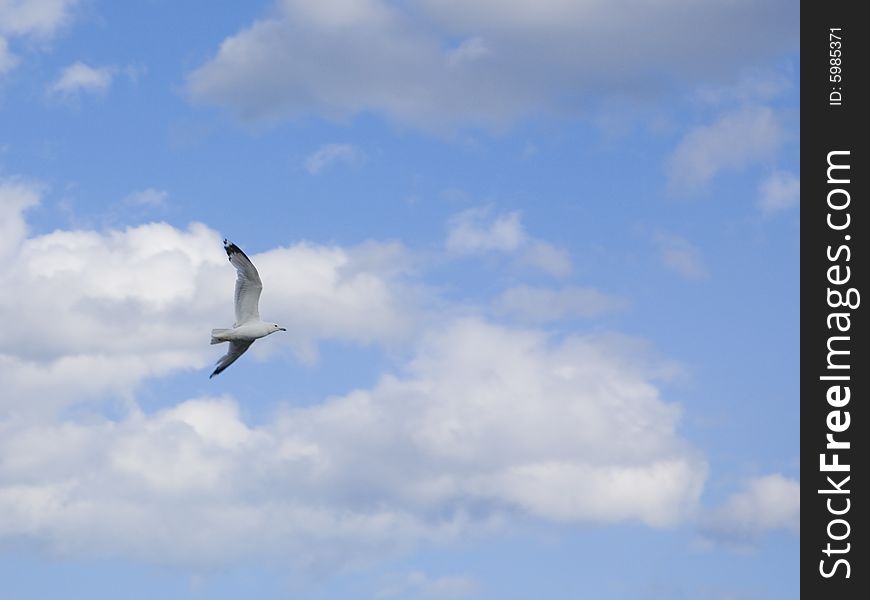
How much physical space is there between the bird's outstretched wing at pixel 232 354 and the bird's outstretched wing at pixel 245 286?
1.24 meters

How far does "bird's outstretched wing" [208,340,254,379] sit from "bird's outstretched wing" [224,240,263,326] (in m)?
1.24

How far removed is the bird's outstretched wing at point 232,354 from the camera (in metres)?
73.0

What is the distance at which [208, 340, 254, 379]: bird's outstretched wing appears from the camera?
7300cm

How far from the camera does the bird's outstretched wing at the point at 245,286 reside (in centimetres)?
7119

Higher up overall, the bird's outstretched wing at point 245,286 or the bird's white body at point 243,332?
the bird's outstretched wing at point 245,286

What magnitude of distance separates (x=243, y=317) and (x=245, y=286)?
5.83 ft

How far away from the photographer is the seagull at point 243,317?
2813 inches

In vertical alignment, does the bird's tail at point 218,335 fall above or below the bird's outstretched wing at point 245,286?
below
